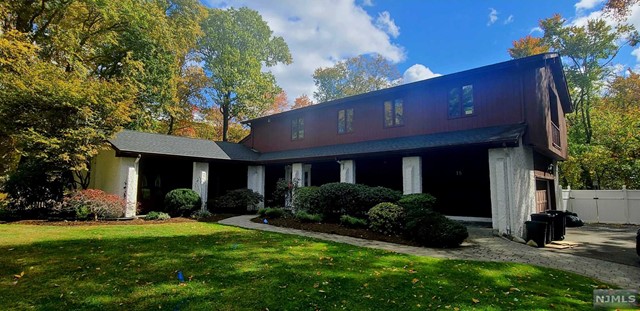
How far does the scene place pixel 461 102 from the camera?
12.8 meters

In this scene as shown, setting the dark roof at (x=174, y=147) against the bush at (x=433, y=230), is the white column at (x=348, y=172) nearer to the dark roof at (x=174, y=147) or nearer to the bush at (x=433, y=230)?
the bush at (x=433, y=230)

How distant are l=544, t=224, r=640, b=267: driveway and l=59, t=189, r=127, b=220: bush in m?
14.9

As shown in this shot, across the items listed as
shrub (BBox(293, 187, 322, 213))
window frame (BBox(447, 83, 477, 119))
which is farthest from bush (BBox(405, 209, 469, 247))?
window frame (BBox(447, 83, 477, 119))

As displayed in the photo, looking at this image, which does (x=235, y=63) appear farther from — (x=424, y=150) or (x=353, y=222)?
(x=353, y=222)

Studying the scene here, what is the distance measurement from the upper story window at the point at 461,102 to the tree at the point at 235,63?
2056cm

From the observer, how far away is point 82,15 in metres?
19.1

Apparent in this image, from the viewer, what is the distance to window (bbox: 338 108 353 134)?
16.4 metres

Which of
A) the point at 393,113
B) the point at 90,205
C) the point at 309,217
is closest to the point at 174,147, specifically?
the point at 90,205

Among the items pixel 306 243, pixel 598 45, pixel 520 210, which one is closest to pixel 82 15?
pixel 306 243

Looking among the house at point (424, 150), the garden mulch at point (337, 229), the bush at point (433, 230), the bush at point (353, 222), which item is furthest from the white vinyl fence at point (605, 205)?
the garden mulch at point (337, 229)

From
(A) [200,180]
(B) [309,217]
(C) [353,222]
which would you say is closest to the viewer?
(C) [353,222]

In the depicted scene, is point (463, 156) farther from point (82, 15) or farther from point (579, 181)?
point (82, 15)

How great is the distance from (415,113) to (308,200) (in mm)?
6278

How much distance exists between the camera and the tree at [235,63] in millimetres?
28641
